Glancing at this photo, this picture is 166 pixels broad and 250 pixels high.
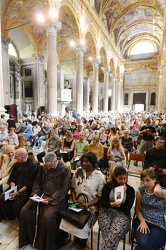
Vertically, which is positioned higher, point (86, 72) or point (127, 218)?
point (86, 72)

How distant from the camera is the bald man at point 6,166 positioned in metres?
2.89

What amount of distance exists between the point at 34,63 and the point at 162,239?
20.3 m

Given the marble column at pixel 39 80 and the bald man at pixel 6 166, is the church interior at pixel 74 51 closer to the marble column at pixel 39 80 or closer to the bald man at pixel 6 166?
the marble column at pixel 39 80

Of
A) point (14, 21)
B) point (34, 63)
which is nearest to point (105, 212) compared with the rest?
point (14, 21)

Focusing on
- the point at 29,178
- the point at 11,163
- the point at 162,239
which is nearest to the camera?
the point at 162,239

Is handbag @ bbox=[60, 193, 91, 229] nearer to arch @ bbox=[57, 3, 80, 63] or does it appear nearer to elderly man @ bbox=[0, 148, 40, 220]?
elderly man @ bbox=[0, 148, 40, 220]

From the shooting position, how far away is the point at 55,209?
2.24m

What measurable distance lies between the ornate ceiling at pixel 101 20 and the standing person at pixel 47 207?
1118 cm

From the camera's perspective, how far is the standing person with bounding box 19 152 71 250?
2.13 metres

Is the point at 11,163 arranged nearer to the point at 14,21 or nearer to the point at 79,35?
the point at 79,35

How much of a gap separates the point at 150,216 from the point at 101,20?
72.7 feet

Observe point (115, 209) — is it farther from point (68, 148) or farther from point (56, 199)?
point (68, 148)

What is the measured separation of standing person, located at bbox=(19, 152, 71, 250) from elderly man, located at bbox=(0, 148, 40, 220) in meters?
0.23

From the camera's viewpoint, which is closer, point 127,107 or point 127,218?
point 127,218
